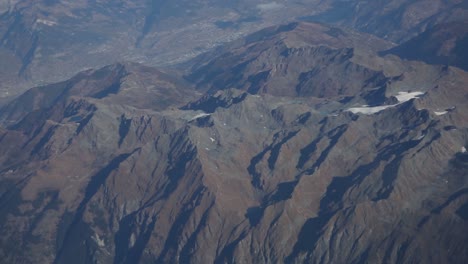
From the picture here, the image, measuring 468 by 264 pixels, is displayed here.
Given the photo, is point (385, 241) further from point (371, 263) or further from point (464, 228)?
point (464, 228)

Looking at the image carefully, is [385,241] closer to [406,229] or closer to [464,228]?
[406,229]

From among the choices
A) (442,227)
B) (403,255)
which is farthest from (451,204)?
(403,255)

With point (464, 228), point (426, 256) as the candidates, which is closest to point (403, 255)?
point (426, 256)

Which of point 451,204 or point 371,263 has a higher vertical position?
point 451,204

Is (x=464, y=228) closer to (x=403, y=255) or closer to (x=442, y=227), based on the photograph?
(x=442, y=227)

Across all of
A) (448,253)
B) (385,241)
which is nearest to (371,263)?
(385,241)
